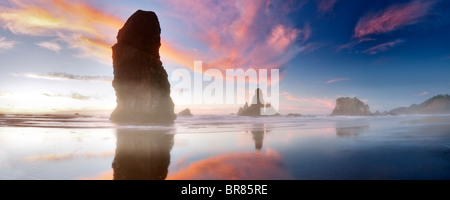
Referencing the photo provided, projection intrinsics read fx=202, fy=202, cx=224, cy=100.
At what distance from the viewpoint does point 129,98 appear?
40.6 metres

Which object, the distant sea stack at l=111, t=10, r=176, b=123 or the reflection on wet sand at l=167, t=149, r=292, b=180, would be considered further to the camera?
the distant sea stack at l=111, t=10, r=176, b=123

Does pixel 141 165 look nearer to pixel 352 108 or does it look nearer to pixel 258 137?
pixel 258 137

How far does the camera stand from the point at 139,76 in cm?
4031

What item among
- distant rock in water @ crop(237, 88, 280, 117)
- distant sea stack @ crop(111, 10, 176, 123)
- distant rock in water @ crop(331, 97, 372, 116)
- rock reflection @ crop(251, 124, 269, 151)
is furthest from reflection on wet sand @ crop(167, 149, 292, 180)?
distant rock in water @ crop(331, 97, 372, 116)

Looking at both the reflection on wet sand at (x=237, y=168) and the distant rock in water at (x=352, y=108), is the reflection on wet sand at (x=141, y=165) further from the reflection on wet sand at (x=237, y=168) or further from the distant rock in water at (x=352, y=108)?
the distant rock in water at (x=352, y=108)

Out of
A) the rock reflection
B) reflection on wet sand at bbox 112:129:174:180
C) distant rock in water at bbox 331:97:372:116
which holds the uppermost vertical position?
distant rock in water at bbox 331:97:372:116

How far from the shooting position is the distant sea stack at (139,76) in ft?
129

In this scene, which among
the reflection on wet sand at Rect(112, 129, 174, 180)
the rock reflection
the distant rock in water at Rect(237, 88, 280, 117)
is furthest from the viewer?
the distant rock in water at Rect(237, 88, 280, 117)

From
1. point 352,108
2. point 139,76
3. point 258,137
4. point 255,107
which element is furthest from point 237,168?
point 352,108

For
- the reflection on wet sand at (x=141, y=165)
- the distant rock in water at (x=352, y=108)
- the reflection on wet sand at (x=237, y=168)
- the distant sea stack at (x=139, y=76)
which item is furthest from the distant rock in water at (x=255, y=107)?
the reflection on wet sand at (x=141, y=165)

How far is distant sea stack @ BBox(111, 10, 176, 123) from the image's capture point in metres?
39.2

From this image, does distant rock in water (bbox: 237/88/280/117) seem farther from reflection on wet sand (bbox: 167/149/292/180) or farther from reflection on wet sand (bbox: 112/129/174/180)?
reflection on wet sand (bbox: 112/129/174/180)
